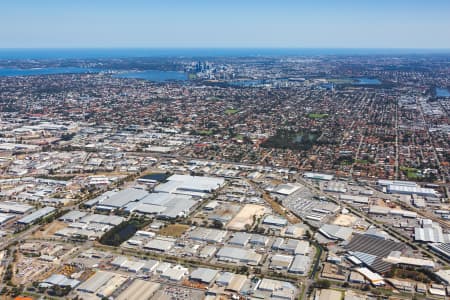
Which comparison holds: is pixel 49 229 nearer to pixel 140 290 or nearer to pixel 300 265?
pixel 140 290

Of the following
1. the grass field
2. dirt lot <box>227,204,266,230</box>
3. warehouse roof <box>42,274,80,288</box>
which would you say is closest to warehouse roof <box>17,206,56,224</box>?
warehouse roof <box>42,274,80,288</box>

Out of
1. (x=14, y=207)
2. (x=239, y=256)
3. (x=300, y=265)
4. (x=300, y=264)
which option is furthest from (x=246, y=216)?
(x=14, y=207)

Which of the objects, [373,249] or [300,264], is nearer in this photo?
[300,264]

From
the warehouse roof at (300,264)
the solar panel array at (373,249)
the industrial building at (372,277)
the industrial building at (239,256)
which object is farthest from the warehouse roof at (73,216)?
the industrial building at (372,277)

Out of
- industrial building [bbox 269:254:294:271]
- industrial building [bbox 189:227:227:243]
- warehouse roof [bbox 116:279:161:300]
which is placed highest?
industrial building [bbox 189:227:227:243]

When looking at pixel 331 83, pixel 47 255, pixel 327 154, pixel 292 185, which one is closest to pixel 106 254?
pixel 47 255

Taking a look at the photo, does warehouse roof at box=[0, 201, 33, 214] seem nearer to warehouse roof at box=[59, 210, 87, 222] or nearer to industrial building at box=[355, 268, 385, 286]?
warehouse roof at box=[59, 210, 87, 222]

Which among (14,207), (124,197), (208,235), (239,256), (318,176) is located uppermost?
(318,176)

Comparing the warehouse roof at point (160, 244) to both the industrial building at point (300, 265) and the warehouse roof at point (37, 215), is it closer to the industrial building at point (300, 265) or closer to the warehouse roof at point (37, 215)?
the industrial building at point (300, 265)
